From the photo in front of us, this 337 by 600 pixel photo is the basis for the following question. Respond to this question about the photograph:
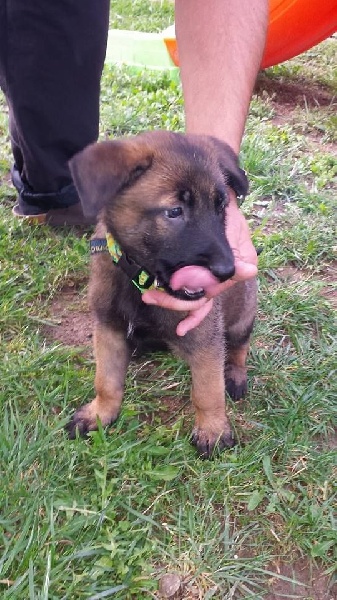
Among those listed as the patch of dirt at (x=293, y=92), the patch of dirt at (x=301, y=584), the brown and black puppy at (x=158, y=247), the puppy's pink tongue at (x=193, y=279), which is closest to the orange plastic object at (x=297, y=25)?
the patch of dirt at (x=293, y=92)

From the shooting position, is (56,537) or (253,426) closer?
(56,537)

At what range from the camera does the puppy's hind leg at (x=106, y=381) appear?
2.52m

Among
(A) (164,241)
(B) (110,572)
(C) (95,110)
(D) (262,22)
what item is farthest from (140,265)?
(C) (95,110)

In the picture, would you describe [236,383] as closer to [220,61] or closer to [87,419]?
[87,419]

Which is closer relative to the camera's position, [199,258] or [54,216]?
[199,258]

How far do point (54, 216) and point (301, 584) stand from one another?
102 inches

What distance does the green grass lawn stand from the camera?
2.11 m

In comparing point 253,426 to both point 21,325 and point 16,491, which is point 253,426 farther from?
point 21,325

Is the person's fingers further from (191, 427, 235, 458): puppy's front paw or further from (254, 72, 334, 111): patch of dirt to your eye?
(254, 72, 334, 111): patch of dirt

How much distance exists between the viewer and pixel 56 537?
6.93ft

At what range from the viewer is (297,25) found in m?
5.88

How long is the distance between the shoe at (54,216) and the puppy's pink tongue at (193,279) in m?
1.92

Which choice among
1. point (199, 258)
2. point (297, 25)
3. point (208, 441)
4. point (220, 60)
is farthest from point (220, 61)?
point (297, 25)

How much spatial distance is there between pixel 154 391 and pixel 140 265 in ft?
2.75
